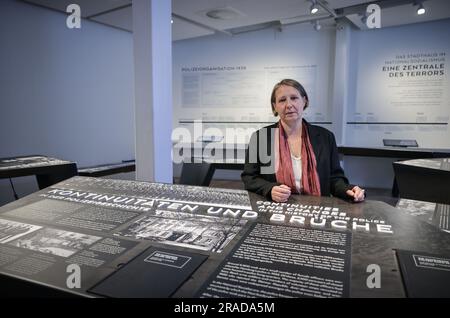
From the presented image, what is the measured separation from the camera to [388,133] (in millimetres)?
5418

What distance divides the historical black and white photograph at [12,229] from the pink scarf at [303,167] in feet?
4.38

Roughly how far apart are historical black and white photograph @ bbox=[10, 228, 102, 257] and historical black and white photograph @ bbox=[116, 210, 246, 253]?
13 cm

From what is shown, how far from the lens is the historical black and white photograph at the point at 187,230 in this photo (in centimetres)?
113

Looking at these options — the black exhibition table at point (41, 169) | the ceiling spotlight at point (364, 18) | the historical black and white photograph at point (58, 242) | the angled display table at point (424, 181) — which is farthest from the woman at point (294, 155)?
the ceiling spotlight at point (364, 18)

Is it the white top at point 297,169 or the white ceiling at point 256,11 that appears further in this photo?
the white ceiling at point 256,11

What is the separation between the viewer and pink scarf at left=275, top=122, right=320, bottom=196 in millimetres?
1972

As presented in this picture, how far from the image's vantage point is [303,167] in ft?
6.57

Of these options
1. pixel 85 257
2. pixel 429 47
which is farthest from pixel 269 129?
pixel 429 47

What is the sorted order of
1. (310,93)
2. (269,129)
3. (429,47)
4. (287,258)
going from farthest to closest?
(310,93) → (429,47) → (269,129) → (287,258)

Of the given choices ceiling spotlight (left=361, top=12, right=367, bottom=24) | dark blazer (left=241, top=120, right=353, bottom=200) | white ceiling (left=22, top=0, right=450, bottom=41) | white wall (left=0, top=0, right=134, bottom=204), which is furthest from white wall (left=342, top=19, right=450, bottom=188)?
white wall (left=0, top=0, right=134, bottom=204)

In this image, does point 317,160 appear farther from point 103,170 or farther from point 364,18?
point 364,18

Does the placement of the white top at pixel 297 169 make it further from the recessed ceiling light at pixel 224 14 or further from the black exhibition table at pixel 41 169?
the recessed ceiling light at pixel 224 14
